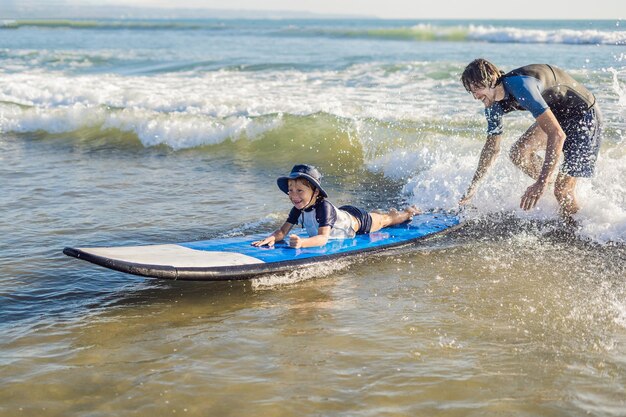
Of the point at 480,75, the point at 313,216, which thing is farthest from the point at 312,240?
the point at 480,75

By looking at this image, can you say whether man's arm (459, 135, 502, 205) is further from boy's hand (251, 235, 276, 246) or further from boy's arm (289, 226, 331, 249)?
boy's hand (251, 235, 276, 246)

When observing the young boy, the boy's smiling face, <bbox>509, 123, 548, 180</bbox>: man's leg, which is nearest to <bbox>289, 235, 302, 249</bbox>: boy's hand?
the young boy

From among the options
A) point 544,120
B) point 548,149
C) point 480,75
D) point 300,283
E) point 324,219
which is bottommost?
point 300,283

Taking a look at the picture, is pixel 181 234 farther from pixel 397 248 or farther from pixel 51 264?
pixel 397 248

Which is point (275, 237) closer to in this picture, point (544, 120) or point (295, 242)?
point (295, 242)

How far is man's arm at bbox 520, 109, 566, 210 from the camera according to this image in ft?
16.8

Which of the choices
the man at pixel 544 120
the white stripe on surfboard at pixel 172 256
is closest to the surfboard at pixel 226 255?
the white stripe on surfboard at pixel 172 256

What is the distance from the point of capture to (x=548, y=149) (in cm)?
522

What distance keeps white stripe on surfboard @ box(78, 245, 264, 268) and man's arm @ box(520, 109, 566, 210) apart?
209cm

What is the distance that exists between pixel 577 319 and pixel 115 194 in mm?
5442

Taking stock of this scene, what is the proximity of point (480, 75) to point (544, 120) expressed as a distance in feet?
1.86

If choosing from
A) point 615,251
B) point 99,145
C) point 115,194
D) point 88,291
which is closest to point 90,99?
point 99,145

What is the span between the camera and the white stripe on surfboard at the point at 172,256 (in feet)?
15.6

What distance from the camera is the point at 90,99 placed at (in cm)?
1431
